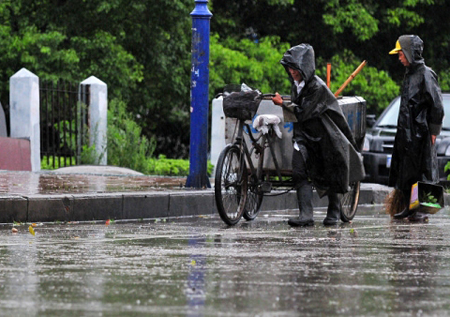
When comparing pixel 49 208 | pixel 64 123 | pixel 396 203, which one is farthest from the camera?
pixel 64 123

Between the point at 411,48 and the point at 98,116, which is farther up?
the point at 411,48

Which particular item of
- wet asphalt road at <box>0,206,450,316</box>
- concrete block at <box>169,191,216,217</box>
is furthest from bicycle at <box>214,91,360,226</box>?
concrete block at <box>169,191,216,217</box>

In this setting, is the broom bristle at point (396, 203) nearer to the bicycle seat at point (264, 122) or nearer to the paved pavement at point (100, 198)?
the paved pavement at point (100, 198)

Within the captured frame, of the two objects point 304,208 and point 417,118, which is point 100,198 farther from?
point 417,118

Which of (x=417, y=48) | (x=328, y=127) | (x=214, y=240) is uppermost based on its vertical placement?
(x=417, y=48)

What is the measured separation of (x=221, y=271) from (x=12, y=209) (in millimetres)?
4195

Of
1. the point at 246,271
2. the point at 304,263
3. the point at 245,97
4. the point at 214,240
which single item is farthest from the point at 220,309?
the point at 245,97

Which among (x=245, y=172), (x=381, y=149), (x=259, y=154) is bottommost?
(x=381, y=149)

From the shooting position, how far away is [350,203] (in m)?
12.2

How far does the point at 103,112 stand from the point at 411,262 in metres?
12.0

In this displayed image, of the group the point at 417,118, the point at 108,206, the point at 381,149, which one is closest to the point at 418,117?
the point at 417,118

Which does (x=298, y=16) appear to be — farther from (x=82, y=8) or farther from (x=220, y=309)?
(x=220, y=309)

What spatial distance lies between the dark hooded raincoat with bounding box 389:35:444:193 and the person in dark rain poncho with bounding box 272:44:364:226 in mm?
1209

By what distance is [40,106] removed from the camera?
18781 mm
